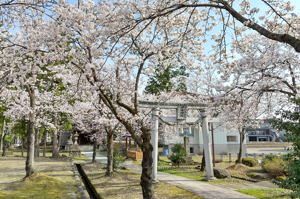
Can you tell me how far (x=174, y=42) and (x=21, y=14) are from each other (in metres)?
4.71

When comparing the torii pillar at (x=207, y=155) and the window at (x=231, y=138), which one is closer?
the torii pillar at (x=207, y=155)

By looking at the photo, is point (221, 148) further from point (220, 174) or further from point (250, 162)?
point (220, 174)

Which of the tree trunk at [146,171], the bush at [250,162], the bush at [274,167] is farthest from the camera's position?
the bush at [250,162]

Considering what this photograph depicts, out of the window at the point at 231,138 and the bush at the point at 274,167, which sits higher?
the window at the point at 231,138

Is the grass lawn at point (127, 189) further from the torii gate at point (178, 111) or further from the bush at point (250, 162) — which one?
the bush at point (250, 162)

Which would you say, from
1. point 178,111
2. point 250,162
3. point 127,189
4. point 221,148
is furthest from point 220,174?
point 221,148

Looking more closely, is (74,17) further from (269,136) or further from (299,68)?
(269,136)

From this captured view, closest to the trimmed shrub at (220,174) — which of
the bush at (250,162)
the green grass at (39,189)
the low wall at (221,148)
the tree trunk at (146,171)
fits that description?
the bush at (250,162)

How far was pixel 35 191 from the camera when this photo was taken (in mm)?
10164

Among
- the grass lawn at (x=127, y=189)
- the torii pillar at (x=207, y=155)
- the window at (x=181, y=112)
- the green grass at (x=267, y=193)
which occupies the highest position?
the window at (x=181, y=112)

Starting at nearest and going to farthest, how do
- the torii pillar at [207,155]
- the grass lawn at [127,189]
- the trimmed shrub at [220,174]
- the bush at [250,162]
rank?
the grass lawn at [127,189]
the torii pillar at [207,155]
the trimmed shrub at [220,174]
the bush at [250,162]

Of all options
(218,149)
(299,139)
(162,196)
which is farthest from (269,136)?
(299,139)

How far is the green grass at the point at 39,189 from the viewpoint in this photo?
9.41 m

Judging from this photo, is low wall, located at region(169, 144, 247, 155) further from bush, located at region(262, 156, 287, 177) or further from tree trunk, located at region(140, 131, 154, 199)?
tree trunk, located at region(140, 131, 154, 199)
